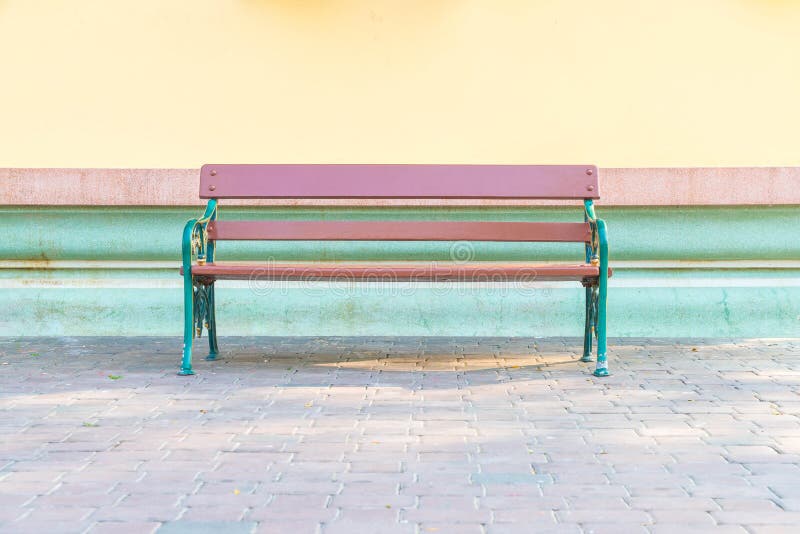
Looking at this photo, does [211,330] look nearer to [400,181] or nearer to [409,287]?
[400,181]

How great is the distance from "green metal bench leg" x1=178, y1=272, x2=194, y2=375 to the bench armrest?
8cm

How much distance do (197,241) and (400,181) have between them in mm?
1132

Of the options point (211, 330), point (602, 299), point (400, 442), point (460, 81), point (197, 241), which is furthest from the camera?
point (460, 81)

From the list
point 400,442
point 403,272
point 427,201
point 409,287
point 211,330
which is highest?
point 427,201

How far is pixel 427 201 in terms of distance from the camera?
19.9ft

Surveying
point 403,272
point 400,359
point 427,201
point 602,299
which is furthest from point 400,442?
point 427,201

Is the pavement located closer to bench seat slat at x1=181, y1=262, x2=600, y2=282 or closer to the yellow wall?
bench seat slat at x1=181, y1=262, x2=600, y2=282

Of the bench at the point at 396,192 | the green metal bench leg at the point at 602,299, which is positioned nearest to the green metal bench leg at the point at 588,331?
the bench at the point at 396,192

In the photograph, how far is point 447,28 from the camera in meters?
6.72

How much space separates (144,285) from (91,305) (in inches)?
13.8

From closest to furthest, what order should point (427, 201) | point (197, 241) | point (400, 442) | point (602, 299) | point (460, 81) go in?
point (400, 442) → point (602, 299) → point (197, 241) → point (427, 201) → point (460, 81)

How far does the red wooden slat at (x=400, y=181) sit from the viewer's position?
5242mm

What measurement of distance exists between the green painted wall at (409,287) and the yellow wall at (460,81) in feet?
2.25

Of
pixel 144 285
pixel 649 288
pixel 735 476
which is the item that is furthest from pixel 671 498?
pixel 144 285
